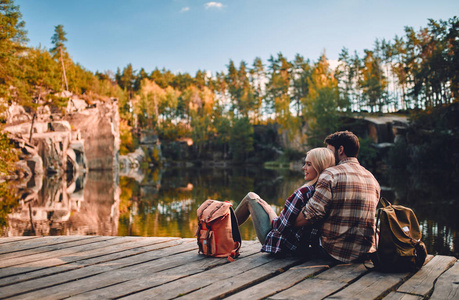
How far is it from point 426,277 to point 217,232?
1.70 meters

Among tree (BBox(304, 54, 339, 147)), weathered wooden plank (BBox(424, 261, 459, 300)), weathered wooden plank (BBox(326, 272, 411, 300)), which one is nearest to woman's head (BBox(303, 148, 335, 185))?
weathered wooden plank (BBox(326, 272, 411, 300))

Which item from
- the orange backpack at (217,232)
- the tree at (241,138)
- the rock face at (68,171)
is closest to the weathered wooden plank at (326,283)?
the orange backpack at (217,232)

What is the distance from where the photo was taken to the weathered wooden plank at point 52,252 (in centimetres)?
312

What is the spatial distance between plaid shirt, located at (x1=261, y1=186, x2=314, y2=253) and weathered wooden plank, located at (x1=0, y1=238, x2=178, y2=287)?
1258mm

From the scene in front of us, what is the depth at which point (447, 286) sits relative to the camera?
2.41 metres

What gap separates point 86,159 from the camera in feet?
108

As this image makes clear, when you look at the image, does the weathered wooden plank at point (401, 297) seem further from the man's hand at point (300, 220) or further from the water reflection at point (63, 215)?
the water reflection at point (63, 215)

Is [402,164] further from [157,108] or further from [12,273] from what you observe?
[157,108]

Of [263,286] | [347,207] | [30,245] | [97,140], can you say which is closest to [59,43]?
[97,140]

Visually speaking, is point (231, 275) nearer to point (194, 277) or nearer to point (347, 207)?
point (194, 277)

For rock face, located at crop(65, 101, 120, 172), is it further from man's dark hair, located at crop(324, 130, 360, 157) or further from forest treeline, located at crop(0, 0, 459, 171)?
man's dark hair, located at crop(324, 130, 360, 157)

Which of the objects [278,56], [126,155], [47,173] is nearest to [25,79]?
[47,173]

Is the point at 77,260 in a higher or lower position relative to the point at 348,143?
lower

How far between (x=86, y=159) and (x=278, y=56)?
38886mm
